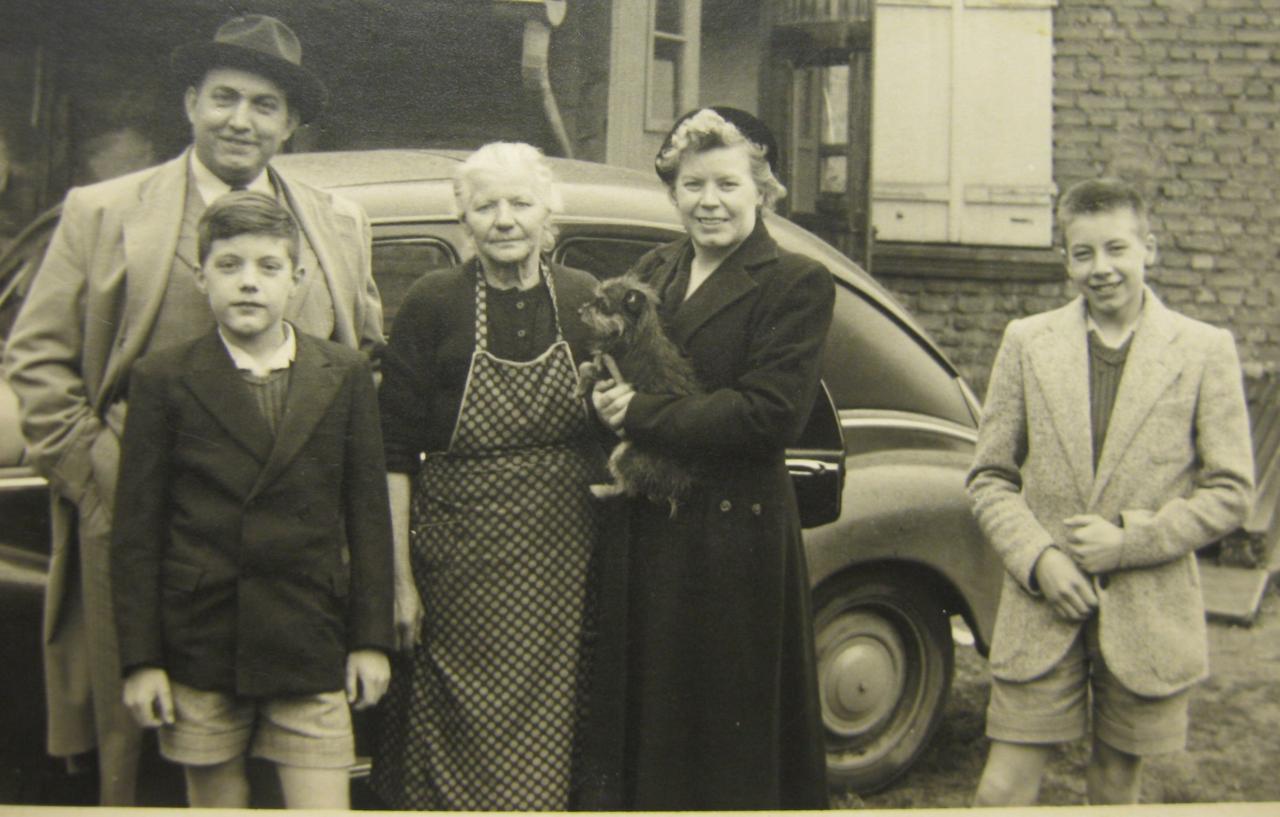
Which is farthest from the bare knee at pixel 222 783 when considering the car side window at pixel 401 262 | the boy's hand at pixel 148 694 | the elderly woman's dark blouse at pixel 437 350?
the car side window at pixel 401 262

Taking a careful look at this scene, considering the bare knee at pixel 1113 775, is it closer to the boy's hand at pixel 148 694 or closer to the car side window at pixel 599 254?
the car side window at pixel 599 254

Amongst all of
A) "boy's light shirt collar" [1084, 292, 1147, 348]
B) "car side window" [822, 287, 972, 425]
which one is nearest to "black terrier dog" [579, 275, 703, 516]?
"boy's light shirt collar" [1084, 292, 1147, 348]

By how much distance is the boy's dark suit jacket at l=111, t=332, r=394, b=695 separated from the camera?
83.8 inches

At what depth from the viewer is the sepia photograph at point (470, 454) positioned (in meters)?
2.22

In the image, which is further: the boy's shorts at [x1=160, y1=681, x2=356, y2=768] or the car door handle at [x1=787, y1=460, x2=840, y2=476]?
the car door handle at [x1=787, y1=460, x2=840, y2=476]

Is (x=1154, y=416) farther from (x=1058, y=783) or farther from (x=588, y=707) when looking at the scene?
(x=588, y=707)

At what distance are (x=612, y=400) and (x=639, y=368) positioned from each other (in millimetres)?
86

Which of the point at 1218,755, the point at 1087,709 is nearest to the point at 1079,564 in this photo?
the point at 1087,709

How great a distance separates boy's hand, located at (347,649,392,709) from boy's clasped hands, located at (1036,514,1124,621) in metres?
1.31

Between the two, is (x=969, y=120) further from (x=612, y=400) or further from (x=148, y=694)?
(x=148, y=694)

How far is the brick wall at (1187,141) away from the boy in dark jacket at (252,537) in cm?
197

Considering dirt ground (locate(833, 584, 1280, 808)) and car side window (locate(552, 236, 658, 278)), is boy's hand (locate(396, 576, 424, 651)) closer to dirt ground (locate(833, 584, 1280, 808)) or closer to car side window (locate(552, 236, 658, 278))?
car side window (locate(552, 236, 658, 278))

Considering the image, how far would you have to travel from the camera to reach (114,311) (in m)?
2.40

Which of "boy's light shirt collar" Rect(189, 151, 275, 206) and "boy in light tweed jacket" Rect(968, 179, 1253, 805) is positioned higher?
"boy's light shirt collar" Rect(189, 151, 275, 206)
